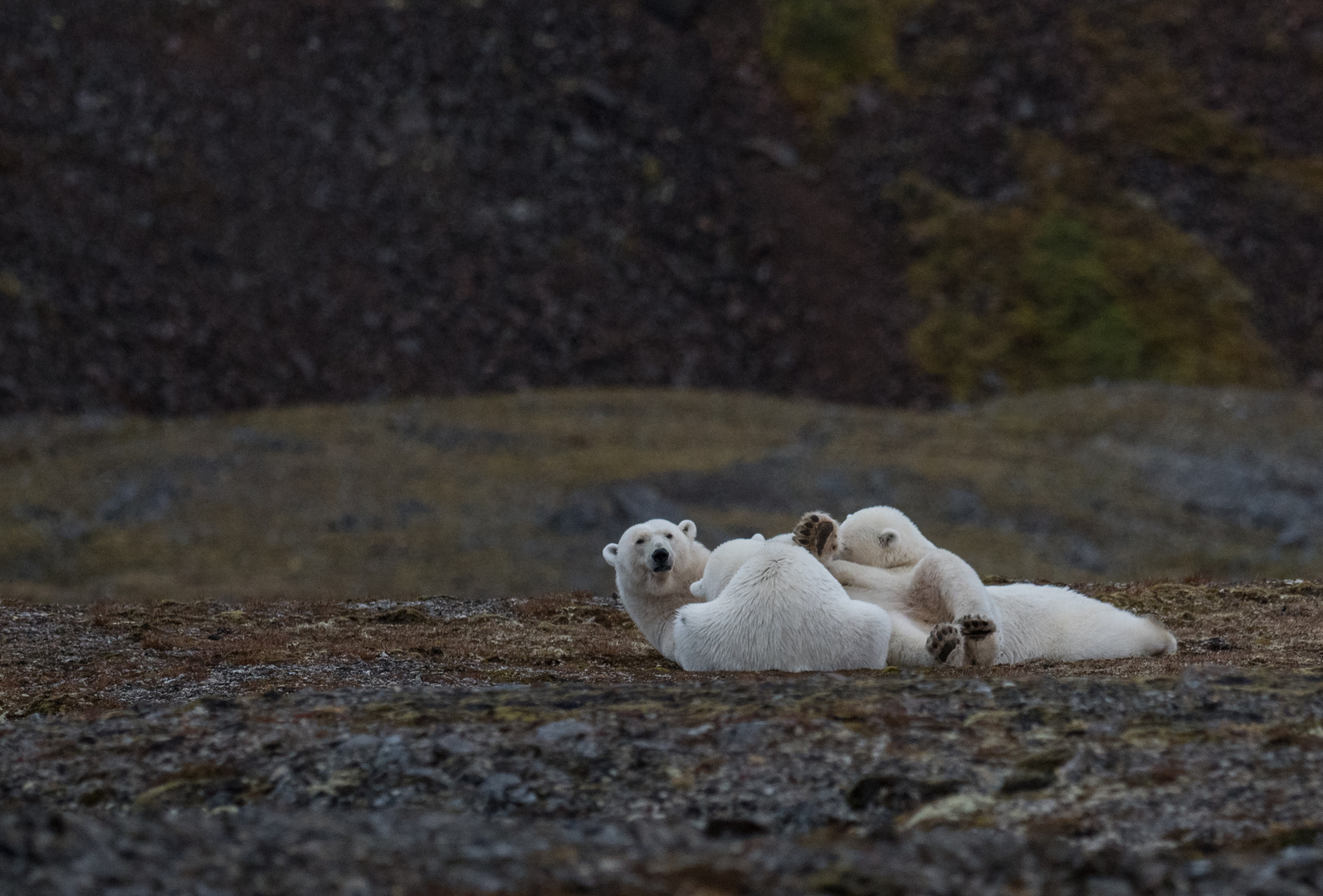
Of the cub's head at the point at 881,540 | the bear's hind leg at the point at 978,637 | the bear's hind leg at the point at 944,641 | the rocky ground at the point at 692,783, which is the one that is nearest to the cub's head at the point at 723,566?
the cub's head at the point at 881,540

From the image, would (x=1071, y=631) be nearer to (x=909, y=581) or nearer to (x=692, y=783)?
(x=909, y=581)

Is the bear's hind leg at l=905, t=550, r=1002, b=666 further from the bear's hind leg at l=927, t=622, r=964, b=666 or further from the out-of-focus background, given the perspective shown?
the out-of-focus background

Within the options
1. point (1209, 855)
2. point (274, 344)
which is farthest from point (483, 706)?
point (274, 344)

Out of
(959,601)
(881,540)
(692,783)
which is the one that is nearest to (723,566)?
(881,540)

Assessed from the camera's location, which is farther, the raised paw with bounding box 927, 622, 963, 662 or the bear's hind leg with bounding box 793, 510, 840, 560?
the bear's hind leg with bounding box 793, 510, 840, 560

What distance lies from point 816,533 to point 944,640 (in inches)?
59.9

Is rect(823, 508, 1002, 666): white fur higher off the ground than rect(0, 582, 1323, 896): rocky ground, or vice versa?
rect(823, 508, 1002, 666): white fur

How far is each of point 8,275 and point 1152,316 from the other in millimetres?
34777

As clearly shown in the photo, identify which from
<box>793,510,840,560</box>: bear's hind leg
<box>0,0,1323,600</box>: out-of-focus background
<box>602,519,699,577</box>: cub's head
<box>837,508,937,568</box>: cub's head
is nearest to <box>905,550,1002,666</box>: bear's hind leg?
<box>837,508,937,568</box>: cub's head

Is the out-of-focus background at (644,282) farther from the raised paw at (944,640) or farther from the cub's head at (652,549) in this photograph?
the raised paw at (944,640)

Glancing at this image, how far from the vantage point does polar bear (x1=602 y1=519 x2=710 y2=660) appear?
994 centimetres

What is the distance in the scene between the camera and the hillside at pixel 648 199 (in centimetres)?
Result: 4069

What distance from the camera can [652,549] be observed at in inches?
389

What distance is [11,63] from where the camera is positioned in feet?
141
